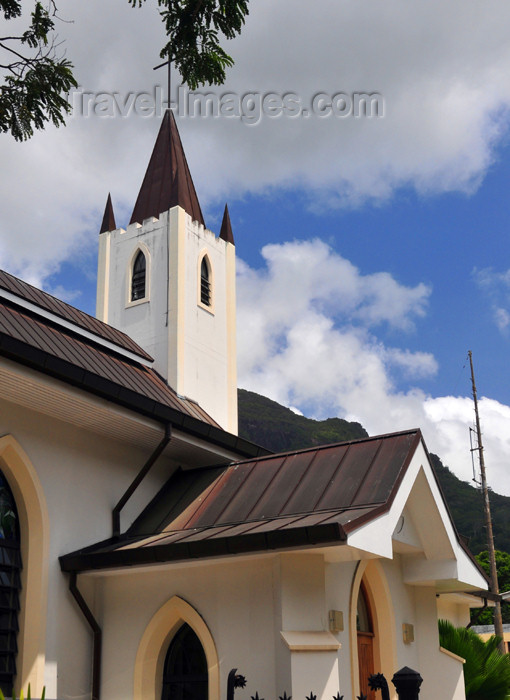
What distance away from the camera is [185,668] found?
10.4 metres

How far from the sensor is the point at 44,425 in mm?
10672

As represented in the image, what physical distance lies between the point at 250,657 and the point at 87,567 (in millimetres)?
2303

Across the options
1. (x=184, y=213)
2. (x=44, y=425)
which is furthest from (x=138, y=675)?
(x=184, y=213)

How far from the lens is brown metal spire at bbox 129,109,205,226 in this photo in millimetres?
20328

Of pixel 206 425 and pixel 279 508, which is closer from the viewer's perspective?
pixel 279 508

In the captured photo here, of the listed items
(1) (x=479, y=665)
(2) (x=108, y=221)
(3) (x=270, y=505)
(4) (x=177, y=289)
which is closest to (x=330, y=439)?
(2) (x=108, y=221)

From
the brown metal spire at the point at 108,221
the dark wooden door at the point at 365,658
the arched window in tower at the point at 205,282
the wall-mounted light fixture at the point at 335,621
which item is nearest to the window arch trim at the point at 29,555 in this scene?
the wall-mounted light fixture at the point at 335,621

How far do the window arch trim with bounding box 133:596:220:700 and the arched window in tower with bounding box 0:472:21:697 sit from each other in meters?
1.52

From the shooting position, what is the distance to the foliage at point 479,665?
14328 mm

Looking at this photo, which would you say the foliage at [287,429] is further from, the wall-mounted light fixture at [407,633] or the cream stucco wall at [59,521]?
the cream stucco wall at [59,521]

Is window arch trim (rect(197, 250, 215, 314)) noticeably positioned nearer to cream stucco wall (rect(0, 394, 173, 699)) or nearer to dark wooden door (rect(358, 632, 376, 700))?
cream stucco wall (rect(0, 394, 173, 699))

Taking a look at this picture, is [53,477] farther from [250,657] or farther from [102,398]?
[250,657]

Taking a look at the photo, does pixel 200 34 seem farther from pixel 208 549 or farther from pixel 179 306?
pixel 179 306

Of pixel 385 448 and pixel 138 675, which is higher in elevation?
pixel 385 448
